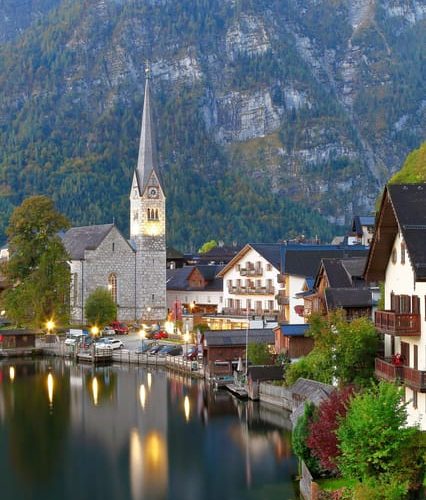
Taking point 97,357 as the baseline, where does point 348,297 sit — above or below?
above

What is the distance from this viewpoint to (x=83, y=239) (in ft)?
405

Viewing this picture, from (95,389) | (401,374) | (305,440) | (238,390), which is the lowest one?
(95,389)

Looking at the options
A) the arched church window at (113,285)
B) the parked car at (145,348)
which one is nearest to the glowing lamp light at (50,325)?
the parked car at (145,348)

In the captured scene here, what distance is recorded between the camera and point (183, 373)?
7844 centimetres

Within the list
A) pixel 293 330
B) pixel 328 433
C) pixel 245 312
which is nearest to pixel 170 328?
pixel 245 312

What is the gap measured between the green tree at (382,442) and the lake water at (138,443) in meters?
7.42

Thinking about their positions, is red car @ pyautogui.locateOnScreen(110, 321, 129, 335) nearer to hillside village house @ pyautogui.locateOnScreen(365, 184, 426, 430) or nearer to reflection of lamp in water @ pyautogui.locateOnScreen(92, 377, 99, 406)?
reflection of lamp in water @ pyautogui.locateOnScreen(92, 377, 99, 406)

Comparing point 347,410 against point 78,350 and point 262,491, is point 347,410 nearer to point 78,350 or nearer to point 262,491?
point 262,491

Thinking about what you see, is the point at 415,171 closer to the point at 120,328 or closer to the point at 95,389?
the point at 95,389

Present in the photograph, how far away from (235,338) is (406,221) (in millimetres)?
39648

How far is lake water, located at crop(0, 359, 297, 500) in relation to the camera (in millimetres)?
42219

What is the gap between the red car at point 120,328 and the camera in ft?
362

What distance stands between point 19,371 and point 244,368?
21.5 meters

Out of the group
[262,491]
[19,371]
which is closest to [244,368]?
[19,371]
